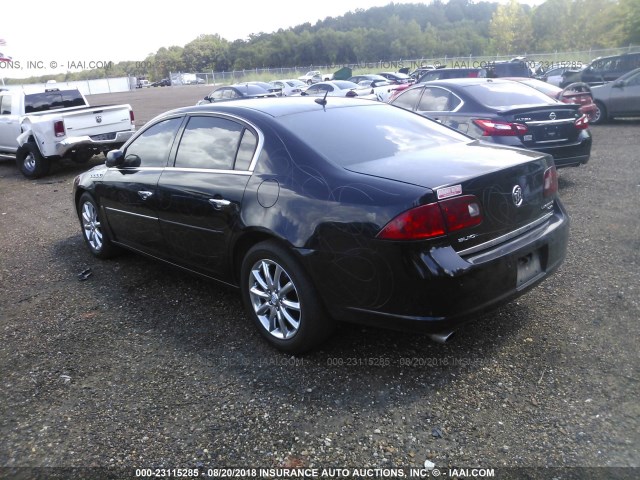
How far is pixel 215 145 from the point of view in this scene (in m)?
4.07

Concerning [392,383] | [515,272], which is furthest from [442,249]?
[392,383]

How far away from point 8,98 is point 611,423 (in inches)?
517

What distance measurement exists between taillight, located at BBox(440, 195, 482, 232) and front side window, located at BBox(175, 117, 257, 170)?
4.79ft

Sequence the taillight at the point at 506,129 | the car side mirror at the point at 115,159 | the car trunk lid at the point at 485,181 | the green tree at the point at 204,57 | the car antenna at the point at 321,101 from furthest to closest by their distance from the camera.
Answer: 1. the green tree at the point at 204,57
2. the taillight at the point at 506,129
3. the car side mirror at the point at 115,159
4. the car antenna at the point at 321,101
5. the car trunk lid at the point at 485,181

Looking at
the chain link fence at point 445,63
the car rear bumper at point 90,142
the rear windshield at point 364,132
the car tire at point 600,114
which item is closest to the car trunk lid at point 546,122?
the rear windshield at point 364,132

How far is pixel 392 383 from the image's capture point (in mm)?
3230

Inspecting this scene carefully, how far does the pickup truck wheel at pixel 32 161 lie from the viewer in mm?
10969

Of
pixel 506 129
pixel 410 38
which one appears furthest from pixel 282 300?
pixel 410 38

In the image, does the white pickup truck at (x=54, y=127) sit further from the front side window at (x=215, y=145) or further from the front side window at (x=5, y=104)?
the front side window at (x=215, y=145)

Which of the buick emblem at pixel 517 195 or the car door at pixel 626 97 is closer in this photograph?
the buick emblem at pixel 517 195

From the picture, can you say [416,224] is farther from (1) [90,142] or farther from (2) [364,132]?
(1) [90,142]

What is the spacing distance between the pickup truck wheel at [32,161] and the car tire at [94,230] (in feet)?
19.4

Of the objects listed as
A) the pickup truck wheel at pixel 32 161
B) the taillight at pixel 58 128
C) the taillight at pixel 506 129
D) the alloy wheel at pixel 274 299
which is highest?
the taillight at pixel 58 128

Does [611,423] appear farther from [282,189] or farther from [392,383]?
[282,189]
